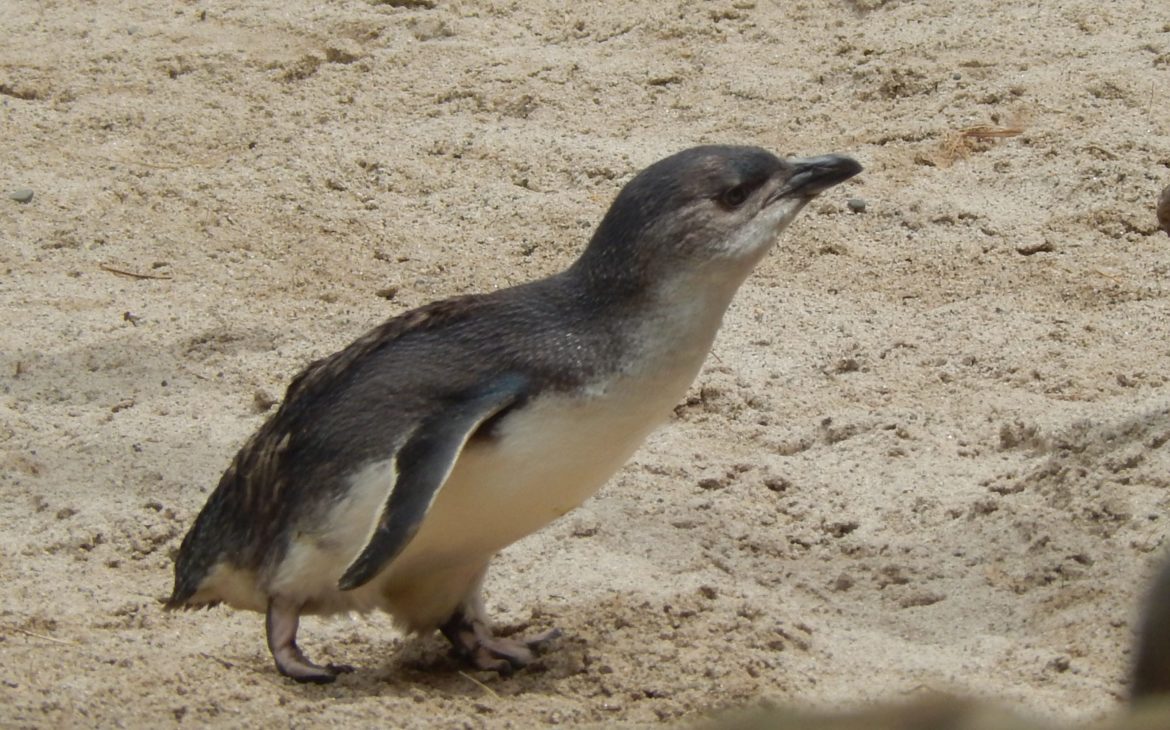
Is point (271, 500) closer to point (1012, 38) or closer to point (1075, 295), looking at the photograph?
point (1075, 295)

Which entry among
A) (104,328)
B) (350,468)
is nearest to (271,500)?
(350,468)

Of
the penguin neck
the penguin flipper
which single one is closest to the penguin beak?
the penguin neck

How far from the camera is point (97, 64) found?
863 cm

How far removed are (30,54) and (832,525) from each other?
505 cm

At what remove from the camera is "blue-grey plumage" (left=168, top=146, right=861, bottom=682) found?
4277mm

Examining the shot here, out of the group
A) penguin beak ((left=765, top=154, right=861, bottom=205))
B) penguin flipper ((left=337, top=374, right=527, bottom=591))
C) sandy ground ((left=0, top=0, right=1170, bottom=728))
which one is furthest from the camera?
penguin beak ((left=765, top=154, right=861, bottom=205))

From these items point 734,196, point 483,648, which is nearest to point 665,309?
point 734,196

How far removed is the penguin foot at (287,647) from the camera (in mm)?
4398

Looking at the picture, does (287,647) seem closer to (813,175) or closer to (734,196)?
(734,196)

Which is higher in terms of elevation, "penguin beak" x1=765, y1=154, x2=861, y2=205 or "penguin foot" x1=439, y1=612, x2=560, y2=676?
"penguin beak" x1=765, y1=154, x2=861, y2=205

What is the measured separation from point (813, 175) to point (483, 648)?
1478 mm

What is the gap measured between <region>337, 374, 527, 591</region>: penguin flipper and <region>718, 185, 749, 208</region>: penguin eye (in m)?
0.81

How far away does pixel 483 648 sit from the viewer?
472cm

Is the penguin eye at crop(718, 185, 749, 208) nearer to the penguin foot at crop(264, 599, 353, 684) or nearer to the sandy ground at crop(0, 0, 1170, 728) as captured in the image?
the sandy ground at crop(0, 0, 1170, 728)
